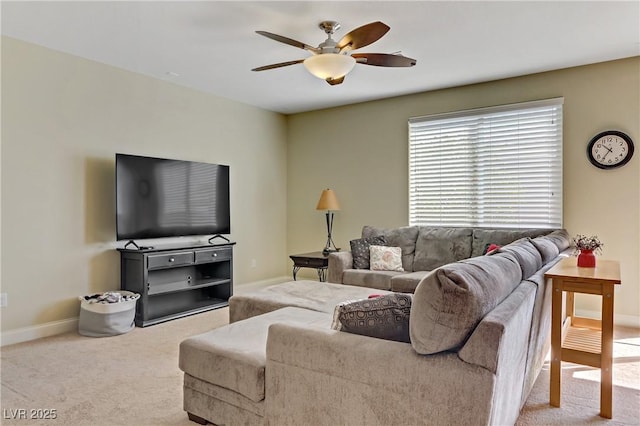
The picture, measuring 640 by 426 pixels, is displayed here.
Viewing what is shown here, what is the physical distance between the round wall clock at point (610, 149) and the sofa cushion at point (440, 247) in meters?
1.42

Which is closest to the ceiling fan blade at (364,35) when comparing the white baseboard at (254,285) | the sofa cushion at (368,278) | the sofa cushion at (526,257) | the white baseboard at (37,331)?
the sofa cushion at (526,257)

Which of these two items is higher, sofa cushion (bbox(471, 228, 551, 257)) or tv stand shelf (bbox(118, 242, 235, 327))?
sofa cushion (bbox(471, 228, 551, 257))

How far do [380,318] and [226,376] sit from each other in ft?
2.74

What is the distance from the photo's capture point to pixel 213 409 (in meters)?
2.11

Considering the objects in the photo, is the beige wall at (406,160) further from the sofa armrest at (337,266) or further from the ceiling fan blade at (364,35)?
the ceiling fan blade at (364,35)

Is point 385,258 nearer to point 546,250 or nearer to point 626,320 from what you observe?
point 546,250

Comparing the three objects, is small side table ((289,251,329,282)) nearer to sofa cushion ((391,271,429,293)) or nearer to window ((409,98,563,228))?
sofa cushion ((391,271,429,293))

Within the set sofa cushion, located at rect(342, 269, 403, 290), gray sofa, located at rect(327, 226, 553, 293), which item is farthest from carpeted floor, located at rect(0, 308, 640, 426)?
sofa cushion, located at rect(342, 269, 403, 290)

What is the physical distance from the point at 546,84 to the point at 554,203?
1.30 metres

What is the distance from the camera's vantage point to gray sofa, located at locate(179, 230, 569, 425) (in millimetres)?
1423

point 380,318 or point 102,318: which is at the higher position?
point 380,318

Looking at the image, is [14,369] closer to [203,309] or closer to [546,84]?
[203,309]

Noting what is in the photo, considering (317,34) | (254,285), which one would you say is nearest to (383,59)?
(317,34)

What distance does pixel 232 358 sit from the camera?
6.63ft
